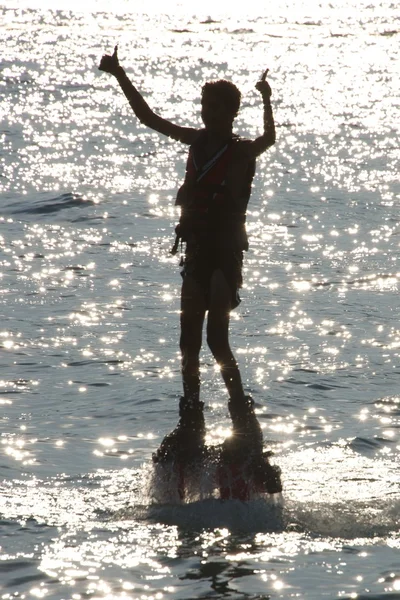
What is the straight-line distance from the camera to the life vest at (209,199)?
7.64 meters

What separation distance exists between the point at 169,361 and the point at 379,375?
1.91 m

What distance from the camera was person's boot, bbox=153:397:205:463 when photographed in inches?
304

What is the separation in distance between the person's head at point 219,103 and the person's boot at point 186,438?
198cm

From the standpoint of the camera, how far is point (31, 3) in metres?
57.5

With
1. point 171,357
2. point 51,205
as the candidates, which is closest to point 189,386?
point 171,357

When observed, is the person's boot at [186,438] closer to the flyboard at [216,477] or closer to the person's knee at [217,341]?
the flyboard at [216,477]

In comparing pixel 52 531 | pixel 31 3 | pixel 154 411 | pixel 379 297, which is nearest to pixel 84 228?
pixel 379 297

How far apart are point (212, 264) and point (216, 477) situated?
146cm

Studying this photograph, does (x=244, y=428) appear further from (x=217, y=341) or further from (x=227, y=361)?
→ (x=217, y=341)

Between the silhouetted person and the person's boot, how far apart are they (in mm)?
11

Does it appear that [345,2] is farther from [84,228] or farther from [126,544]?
[126,544]

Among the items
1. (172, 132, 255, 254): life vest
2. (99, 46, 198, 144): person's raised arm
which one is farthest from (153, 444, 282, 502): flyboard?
(99, 46, 198, 144): person's raised arm

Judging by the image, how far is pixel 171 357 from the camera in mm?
10820

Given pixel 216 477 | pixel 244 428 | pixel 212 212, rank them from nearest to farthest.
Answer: pixel 216 477 → pixel 212 212 → pixel 244 428
